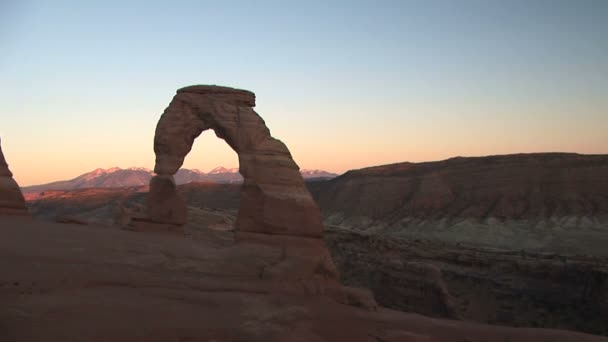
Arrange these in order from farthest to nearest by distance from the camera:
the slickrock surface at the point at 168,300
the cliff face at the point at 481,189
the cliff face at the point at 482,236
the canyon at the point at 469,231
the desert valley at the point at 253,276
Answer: the cliff face at the point at 481,189
the canyon at the point at 469,231
the cliff face at the point at 482,236
the desert valley at the point at 253,276
the slickrock surface at the point at 168,300

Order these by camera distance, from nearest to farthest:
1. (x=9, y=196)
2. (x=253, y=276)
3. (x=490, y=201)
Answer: (x=253, y=276)
(x=9, y=196)
(x=490, y=201)

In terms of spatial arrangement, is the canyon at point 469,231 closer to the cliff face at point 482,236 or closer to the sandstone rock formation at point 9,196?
the cliff face at point 482,236

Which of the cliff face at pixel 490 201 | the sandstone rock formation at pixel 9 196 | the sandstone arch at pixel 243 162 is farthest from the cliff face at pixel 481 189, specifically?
the sandstone rock formation at pixel 9 196

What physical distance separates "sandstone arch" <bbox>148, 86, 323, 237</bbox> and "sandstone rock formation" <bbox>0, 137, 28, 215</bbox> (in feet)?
15.8

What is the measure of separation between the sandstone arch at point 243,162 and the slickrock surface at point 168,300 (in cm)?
109

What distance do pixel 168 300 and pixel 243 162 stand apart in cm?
665

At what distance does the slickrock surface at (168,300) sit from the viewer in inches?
342

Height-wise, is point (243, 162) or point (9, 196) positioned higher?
point (243, 162)

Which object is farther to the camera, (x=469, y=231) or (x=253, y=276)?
(x=469, y=231)

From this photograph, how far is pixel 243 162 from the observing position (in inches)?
645


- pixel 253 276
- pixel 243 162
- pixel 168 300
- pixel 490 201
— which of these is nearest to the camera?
pixel 168 300

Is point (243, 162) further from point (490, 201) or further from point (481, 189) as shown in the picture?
point (481, 189)

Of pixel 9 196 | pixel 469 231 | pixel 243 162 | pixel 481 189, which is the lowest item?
pixel 469 231

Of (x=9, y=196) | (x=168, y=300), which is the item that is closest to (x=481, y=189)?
(x=9, y=196)
